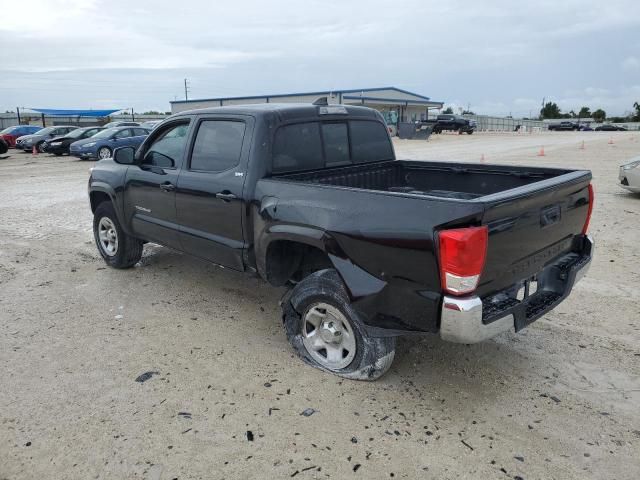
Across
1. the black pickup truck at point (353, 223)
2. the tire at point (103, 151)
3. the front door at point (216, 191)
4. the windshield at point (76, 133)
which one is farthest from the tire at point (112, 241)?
the windshield at point (76, 133)

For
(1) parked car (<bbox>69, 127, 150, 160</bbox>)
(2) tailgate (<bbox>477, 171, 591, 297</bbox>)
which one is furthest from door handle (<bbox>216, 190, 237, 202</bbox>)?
(1) parked car (<bbox>69, 127, 150, 160</bbox>)

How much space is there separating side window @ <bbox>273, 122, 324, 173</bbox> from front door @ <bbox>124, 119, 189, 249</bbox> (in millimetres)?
1137

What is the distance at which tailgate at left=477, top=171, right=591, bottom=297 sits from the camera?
2.95 m

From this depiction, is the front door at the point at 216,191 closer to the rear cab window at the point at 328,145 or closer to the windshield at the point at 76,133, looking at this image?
the rear cab window at the point at 328,145

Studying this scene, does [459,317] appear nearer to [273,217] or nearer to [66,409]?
[273,217]

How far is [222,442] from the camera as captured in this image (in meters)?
3.03

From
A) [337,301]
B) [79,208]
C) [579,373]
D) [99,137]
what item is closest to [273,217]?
[337,301]

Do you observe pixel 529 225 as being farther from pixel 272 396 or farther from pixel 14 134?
pixel 14 134

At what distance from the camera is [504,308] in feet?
10.2

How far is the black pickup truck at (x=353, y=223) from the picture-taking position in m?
2.95

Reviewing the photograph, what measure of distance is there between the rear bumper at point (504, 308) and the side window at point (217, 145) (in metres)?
2.20

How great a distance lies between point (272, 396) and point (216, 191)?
1764 millimetres

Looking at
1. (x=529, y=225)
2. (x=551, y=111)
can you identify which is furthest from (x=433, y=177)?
(x=551, y=111)

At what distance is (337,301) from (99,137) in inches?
833
